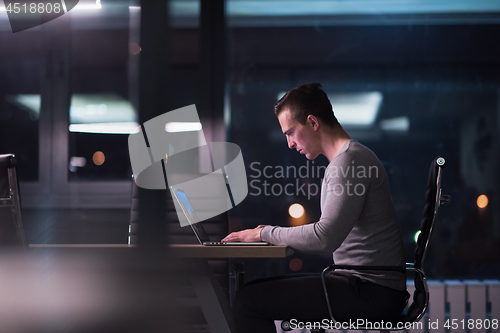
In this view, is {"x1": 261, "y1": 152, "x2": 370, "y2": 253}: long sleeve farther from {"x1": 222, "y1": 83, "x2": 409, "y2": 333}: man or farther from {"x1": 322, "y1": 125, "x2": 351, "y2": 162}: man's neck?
{"x1": 322, "y1": 125, "x2": 351, "y2": 162}: man's neck

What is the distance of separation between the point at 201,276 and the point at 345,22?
7.99 feet

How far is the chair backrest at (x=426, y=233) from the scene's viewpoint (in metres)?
1.51

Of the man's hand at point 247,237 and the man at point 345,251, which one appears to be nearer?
the man at point 345,251

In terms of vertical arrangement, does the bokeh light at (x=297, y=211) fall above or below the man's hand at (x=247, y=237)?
below

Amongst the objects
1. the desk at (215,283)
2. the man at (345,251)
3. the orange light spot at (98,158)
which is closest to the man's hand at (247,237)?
the man at (345,251)

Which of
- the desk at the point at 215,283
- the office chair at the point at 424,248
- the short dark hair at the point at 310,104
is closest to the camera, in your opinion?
the desk at the point at 215,283

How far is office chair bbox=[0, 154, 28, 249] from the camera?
4.00 ft

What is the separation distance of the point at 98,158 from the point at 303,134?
2.12 metres

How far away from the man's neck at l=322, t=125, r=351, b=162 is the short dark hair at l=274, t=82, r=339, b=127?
30 mm

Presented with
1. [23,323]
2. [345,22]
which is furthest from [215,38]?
[23,323]

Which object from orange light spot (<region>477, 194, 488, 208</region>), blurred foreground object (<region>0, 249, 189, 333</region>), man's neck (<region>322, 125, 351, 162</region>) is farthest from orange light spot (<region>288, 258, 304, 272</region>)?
blurred foreground object (<region>0, 249, 189, 333</region>)

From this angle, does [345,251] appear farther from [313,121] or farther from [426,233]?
[313,121]

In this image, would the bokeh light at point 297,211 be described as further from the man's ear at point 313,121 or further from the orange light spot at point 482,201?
the man's ear at point 313,121

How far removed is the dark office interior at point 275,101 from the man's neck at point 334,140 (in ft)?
4.62
